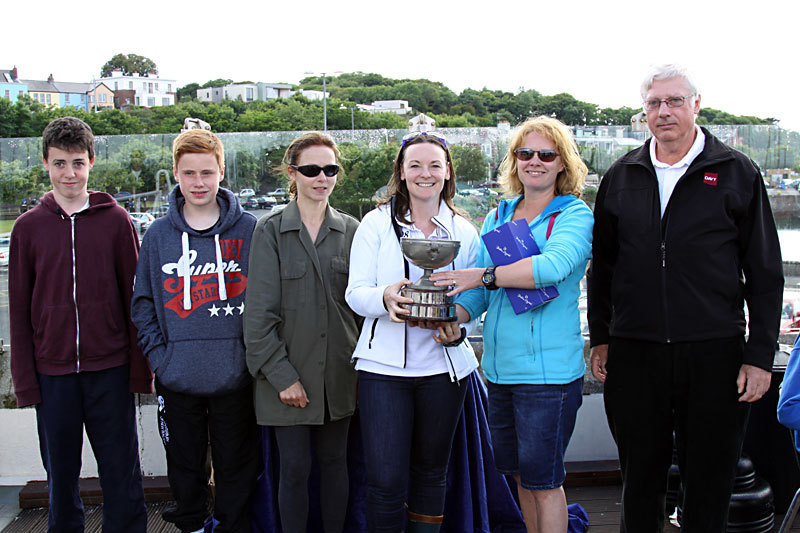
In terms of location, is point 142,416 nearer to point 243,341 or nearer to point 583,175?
point 243,341

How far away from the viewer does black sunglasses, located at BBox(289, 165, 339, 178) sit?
268 cm

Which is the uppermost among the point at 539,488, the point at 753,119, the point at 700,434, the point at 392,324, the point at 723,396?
the point at 753,119

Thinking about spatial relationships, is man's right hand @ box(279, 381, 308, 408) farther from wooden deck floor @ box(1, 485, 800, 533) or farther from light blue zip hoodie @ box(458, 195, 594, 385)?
wooden deck floor @ box(1, 485, 800, 533)

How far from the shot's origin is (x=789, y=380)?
227 centimetres

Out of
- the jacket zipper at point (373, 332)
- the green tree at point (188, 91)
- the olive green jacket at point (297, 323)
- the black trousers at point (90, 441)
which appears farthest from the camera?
the green tree at point (188, 91)

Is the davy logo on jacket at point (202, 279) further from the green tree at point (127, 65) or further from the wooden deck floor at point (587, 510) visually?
the green tree at point (127, 65)

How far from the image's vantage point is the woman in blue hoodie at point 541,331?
2.31 meters

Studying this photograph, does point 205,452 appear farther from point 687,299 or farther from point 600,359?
point 687,299

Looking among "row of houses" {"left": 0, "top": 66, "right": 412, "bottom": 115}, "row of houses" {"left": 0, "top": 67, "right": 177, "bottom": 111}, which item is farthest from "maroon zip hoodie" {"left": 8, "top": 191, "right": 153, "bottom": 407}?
"row of houses" {"left": 0, "top": 67, "right": 177, "bottom": 111}

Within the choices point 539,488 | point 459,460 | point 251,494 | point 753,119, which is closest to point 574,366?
point 539,488

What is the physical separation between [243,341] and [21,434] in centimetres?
186

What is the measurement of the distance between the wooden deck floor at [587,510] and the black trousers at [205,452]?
567 mm

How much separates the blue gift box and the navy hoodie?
109cm

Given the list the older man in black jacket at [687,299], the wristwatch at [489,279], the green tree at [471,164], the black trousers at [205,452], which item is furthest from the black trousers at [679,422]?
the green tree at [471,164]
